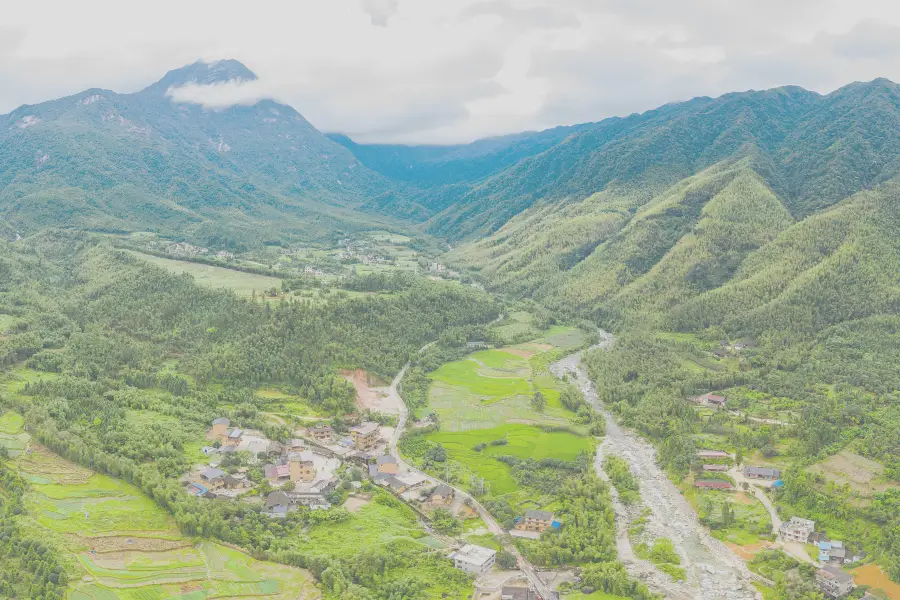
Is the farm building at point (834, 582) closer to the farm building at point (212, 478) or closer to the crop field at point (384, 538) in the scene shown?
the crop field at point (384, 538)

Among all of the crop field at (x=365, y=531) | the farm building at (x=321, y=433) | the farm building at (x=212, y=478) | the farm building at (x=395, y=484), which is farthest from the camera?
the farm building at (x=321, y=433)

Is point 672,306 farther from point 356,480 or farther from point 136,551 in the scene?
point 136,551

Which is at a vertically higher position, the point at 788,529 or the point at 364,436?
the point at 364,436

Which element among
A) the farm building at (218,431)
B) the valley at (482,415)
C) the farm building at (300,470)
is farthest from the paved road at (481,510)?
the farm building at (218,431)

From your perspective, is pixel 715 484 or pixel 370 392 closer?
pixel 715 484

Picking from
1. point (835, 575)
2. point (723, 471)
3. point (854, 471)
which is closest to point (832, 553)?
point (835, 575)

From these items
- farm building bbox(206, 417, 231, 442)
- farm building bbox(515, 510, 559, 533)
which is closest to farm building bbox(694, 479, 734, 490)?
farm building bbox(515, 510, 559, 533)

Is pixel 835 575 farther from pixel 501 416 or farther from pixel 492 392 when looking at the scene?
pixel 492 392
